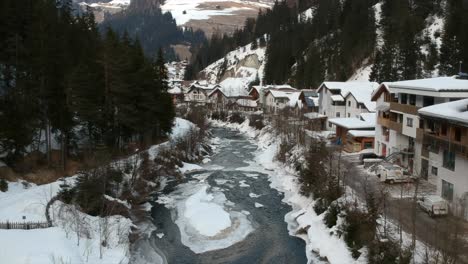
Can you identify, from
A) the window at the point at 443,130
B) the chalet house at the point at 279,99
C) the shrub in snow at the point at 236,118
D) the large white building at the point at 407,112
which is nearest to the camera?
the window at the point at 443,130

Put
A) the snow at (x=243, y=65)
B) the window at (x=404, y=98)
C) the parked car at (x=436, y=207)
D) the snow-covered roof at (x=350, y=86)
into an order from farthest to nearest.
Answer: the snow at (x=243, y=65), the snow-covered roof at (x=350, y=86), the window at (x=404, y=98), the parked car at (x=436, y=207)

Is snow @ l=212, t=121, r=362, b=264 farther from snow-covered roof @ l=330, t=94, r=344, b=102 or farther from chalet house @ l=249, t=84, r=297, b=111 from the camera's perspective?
chalet house @ l=249, t=84, r=297, b=111

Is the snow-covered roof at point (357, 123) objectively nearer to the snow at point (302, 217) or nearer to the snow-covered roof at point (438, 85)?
the snow at point (302, 217)

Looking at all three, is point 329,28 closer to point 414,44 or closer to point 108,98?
point 414,44

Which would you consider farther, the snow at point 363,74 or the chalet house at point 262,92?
the chalet house at point 262,92

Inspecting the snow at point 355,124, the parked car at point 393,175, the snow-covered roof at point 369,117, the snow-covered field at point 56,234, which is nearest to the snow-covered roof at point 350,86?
the snow-covered roof at point 369,117

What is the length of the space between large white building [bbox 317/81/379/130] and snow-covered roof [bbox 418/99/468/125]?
21.4 meters

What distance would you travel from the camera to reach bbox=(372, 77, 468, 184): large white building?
24755 mm

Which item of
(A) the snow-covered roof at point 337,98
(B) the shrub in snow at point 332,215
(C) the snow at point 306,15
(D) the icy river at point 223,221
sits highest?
(C) the snow at point 306,15

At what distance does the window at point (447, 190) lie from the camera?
20.8m

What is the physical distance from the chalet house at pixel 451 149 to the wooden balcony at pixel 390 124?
4.55m

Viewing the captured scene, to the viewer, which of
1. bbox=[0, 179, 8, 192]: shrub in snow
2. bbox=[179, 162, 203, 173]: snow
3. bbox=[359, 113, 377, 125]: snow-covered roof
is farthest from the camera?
bbox=[359, 113, 377, 125]: snow-covered roof

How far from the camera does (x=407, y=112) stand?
2772 cm

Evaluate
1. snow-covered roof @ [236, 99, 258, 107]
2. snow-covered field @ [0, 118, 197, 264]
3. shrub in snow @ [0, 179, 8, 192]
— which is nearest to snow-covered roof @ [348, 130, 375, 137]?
snow-covered field @ [0, 118, 197, 264]
